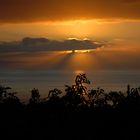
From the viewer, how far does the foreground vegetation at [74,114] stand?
866 inches

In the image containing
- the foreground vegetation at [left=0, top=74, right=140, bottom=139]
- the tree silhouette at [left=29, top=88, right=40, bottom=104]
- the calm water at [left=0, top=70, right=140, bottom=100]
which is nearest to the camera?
the foreground vegetation at [left=0, top=74, right=140, bottom=139]

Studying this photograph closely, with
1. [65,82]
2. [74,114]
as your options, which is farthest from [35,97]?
[65,82]

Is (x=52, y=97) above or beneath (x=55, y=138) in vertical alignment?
above

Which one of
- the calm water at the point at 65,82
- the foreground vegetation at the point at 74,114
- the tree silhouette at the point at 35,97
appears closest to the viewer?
the foreground vegetation at the point at 74,114

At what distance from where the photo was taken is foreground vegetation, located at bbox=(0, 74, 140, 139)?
72.1ft

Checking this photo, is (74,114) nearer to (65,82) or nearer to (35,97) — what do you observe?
(35,97)

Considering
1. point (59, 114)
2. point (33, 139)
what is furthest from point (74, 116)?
point (33, 139)

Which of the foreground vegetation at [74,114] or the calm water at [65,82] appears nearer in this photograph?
the foreground vegetation at [74,114]

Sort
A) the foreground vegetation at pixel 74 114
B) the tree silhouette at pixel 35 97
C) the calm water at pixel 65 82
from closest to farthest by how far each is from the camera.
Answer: the foreground vegetation at pixel 74 114 < the tree silhouette at pixel 35 97 < the calm water at pixel 65 82

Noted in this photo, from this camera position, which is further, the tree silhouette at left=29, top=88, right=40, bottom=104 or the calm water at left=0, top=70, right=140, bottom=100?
the calm water at left=0, top=70, right=140, bottom=100

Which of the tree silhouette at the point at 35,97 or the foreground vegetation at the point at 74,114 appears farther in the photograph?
the tree silhouette at the point at 35,97

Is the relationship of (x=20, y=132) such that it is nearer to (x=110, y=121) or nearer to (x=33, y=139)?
(x=33, y=139)

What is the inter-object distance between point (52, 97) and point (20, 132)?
2.70m

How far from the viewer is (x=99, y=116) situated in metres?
22.8
